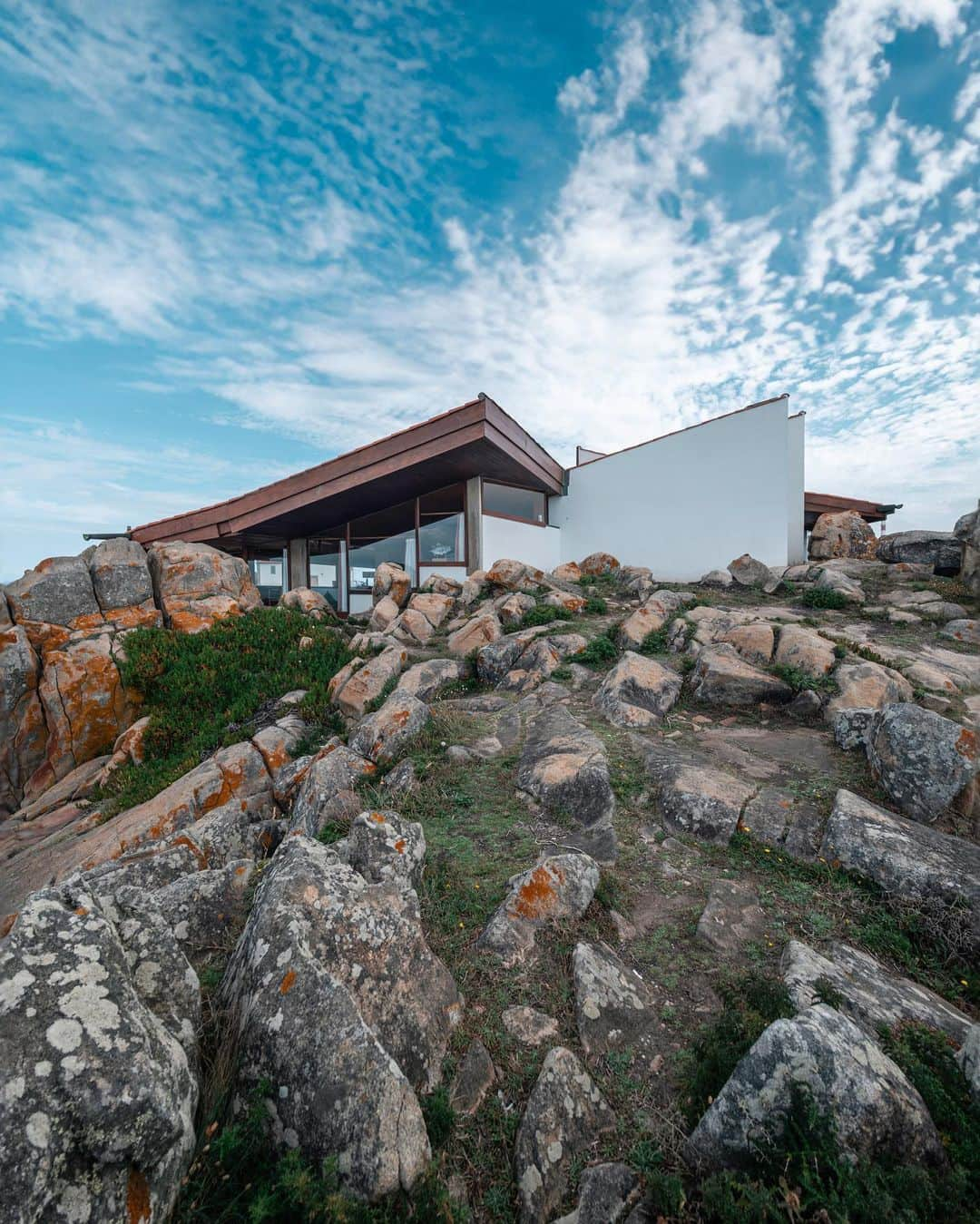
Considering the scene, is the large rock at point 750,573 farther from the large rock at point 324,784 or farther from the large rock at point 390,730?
the large rock at point 324,784

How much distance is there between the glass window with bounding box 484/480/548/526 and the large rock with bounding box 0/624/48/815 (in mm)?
12961

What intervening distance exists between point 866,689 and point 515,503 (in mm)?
14003

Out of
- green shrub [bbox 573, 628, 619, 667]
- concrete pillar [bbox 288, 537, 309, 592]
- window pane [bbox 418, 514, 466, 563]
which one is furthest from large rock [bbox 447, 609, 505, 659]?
concrete pillar [bbox 288, 537, 309, 592]

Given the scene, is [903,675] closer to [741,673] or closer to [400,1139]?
Answer: [741,673]

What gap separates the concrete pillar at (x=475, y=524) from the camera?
672 inches

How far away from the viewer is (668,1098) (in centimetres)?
254

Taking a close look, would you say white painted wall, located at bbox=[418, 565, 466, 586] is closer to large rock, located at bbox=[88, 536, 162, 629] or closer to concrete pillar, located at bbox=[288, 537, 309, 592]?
concrete pillar, located at bbox=[288, 537, 309, 592]

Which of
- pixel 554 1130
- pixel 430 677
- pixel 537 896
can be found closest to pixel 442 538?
pixel 430 677

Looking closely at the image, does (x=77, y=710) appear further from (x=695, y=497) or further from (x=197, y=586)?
(x=695, y=497)

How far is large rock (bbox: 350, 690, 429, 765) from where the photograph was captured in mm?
6508

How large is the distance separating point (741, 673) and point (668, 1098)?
5737mm

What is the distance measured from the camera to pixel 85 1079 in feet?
5.98

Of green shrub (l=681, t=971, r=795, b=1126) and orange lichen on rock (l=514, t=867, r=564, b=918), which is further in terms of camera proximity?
orange lichen on rock (l=514, t=867, r=564, b=918)

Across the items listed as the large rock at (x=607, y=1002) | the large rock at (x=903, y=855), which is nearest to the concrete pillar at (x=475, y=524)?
the large rock at (x=903, y=855)
